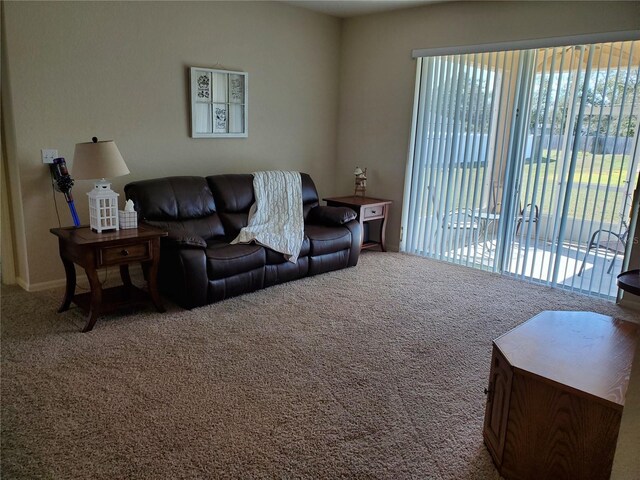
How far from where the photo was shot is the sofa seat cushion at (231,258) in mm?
3686

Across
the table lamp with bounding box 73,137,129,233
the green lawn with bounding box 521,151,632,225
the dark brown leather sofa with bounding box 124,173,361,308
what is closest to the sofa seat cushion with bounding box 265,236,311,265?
the dark brown leather sofa with bounding box 124,173,361,308

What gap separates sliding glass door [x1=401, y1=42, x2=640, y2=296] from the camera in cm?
389

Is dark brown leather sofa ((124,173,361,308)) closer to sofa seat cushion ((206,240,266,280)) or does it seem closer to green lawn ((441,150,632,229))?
sofa seat cushion ((206,240,266,280))

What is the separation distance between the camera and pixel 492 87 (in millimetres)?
4570

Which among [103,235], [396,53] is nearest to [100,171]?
[103,235]

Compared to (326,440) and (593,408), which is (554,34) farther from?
(326,440)

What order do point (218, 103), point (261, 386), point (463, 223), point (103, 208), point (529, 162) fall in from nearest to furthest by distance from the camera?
point (261, 386) → point (103, 208) → point (529, 162) → point (218, 103) → point (463, 223)

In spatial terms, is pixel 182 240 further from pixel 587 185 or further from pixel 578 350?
pixel 587 185

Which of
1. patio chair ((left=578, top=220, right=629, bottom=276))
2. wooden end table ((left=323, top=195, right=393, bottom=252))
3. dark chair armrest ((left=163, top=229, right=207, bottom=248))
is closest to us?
dark chair armrest ((left=163, top=229, right=207, bottom=248))

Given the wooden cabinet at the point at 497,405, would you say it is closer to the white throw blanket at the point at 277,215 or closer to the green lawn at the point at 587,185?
the white throw blanket at the point at 277,215

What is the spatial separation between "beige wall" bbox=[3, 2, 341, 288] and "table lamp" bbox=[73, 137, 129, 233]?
0.71 meters

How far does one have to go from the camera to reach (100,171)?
3.29 metres

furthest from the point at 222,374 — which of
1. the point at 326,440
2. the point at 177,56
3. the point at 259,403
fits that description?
the point at 177,56

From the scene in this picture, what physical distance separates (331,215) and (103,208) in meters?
2.16
